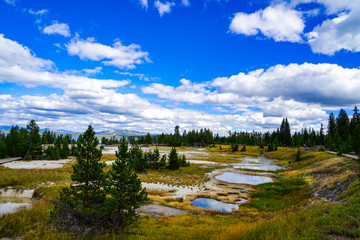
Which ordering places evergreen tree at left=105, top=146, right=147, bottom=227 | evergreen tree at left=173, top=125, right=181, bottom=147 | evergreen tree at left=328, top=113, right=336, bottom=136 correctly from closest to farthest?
evergreen tree at left=105, top=146, right=147, bottom=227, evergreen tree at left=328, top=113, right=336, bottom=136, evergreen tree at left=173, top=125, right=181, bottom=147

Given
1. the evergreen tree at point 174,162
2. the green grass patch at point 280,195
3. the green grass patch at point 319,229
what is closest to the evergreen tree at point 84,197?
the green grass patch at point 319,229

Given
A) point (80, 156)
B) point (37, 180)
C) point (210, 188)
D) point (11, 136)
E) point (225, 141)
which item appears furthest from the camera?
point (225, 141)

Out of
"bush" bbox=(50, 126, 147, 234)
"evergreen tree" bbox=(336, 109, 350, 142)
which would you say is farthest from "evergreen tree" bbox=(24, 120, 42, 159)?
"evergreen tree" bbox=(336, 109, 350, 142)

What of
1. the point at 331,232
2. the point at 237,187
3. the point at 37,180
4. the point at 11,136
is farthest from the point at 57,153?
the point at 331,232

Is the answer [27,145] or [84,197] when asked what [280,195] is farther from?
[27,145]

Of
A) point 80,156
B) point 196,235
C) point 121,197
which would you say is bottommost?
point 196,235

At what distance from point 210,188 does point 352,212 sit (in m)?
25.0

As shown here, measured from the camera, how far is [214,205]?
25.5m

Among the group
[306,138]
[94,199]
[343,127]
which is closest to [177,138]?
[306,138]

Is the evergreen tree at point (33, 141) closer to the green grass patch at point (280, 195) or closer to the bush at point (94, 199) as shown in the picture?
the bush at point (94, 199)

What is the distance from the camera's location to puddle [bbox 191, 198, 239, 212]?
80.0ft

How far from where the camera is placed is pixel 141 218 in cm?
1745

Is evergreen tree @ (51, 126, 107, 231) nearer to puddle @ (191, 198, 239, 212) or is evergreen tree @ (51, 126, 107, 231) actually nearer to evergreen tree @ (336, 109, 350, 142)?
puddle @ (191, 198, 239, 212)

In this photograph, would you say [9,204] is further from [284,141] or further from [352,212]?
[284,141]
